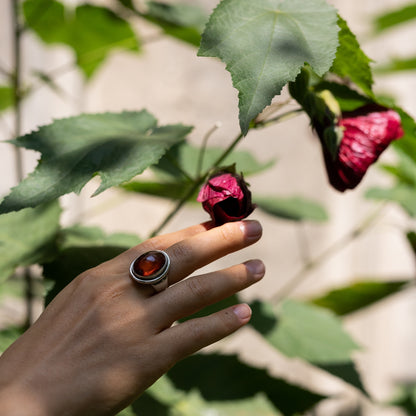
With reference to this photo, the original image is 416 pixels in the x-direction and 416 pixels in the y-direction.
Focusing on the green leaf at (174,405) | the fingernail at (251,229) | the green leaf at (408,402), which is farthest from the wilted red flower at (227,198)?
the green leaf at (408,402)

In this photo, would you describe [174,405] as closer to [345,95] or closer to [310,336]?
[310,336]

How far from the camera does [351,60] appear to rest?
0.47 metres

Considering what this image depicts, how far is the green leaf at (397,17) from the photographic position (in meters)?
Result: 0.86

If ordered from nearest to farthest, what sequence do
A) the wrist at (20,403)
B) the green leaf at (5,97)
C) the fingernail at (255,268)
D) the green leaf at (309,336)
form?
the wrist at (20,403), the fingernail at (255,268), the green leaf at (309,336), the green leaf at (5,97)

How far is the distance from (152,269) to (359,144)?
248 mm

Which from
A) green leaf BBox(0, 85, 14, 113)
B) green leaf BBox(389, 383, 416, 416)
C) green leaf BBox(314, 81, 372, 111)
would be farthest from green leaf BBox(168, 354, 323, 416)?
green leaf BBox(0, 85, 14, 113)

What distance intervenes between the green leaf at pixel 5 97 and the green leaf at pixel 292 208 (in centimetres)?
57

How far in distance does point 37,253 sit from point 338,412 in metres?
1.29

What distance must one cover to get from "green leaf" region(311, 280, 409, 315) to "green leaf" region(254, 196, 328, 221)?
15 centimetres

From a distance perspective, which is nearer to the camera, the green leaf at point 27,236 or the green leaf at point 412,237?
the green leaf at point 27,236

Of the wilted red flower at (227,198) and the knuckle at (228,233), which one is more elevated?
the wilted red flower at (227,198)

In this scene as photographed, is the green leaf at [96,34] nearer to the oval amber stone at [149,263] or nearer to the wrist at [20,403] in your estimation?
the oval amber stone at [149,263]

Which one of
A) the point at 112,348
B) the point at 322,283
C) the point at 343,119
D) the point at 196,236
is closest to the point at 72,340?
the point at 112,348

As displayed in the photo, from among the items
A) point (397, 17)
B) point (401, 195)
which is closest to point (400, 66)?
point (397, 17)
